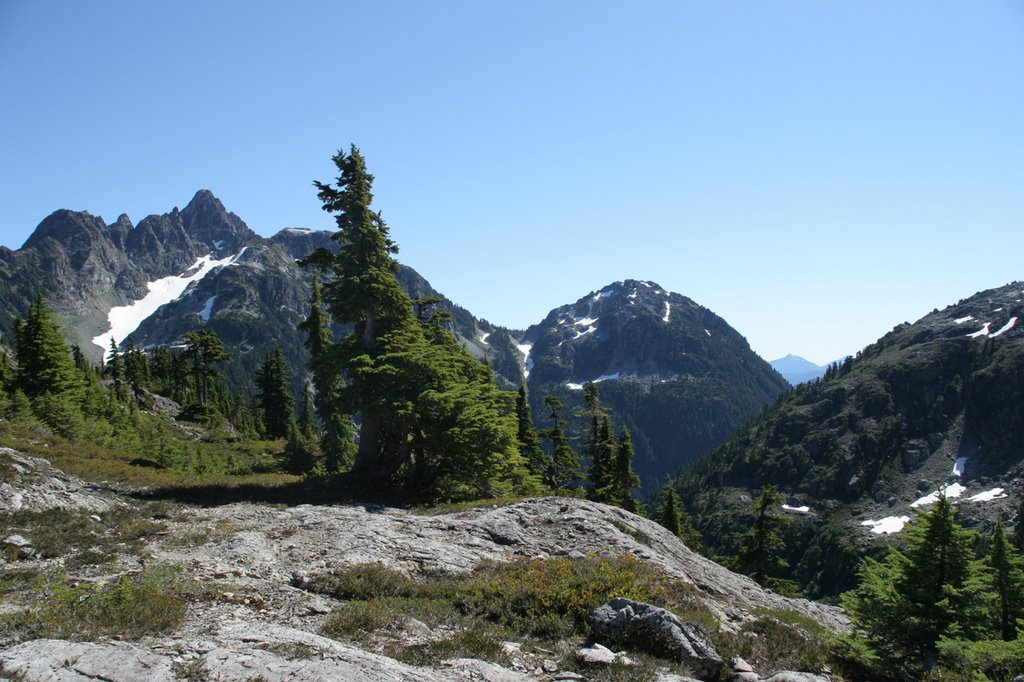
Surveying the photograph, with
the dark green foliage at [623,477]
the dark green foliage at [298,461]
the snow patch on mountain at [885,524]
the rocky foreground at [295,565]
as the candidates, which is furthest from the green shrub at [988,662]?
the snow patch on mountain at [885,524]

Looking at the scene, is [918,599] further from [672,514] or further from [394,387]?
[672,514]

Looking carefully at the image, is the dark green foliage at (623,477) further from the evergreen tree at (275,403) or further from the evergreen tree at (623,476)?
the evergreen tree at (275,403)

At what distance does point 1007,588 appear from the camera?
1650cm

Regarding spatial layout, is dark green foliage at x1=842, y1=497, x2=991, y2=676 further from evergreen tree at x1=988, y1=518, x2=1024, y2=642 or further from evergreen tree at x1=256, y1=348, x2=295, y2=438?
evergreen tree at x1=256, y1=348, x2=295, y2=438

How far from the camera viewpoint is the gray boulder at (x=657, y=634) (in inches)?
396

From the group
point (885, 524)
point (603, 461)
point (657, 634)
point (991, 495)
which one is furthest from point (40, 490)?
point (991, 495)

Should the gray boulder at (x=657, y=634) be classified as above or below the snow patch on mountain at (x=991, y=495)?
above

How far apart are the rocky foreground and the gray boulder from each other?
0.72 metres

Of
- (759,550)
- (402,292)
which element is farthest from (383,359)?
(759,550)

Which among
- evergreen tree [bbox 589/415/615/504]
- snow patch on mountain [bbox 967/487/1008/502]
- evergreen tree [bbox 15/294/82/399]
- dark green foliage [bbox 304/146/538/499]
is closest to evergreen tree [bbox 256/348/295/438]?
evergreen tree [bbox 15/294/82/399]

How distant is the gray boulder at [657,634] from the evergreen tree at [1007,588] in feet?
37.8

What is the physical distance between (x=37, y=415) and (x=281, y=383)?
42.3 meters

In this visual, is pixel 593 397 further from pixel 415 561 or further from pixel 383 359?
pixel 415 561

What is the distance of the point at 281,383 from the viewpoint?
71.2m
